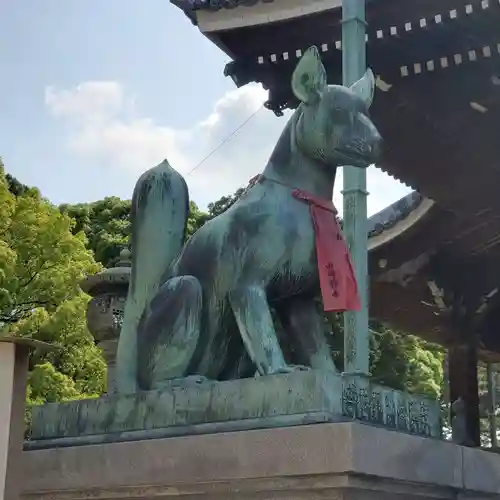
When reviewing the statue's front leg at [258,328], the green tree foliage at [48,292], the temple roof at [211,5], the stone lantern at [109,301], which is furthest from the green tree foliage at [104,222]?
the statue's front leg at [258,328]

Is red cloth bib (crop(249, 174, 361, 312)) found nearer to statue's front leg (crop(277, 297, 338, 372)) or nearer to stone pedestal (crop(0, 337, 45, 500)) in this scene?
statue's front leg (crop(277, 297, 338, 372))

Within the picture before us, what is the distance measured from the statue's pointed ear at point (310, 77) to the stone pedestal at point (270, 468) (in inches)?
42.9

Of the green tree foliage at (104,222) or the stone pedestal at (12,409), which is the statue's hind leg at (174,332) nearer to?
the stone pedestal at (12,409)

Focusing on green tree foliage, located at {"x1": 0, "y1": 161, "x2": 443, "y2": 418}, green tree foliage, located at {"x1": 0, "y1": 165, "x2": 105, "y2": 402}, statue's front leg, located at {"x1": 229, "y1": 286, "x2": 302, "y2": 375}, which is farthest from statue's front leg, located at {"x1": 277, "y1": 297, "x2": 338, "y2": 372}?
green tree foliage, located at {"x1": 0, "y1": 165, "x2": 105, "y2": 402}

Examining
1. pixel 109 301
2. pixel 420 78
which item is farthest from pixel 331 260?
pixel 420 78

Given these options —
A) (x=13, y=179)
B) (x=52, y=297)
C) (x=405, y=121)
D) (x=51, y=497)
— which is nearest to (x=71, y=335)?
(x=52, y=297)

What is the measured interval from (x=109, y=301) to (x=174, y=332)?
2325 mm

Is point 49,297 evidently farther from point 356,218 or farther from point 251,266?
point 251,266

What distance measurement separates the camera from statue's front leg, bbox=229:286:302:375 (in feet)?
8.33

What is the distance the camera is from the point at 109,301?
4902 mm

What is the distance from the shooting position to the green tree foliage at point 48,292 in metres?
12.8

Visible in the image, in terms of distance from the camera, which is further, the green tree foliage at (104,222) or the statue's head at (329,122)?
the green tree foliage at (104,222)

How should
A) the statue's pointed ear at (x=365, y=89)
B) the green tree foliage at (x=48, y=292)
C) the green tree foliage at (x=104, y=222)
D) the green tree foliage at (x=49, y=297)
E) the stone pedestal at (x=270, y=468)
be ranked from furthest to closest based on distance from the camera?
the green tree foliage at (x=104, y=222), the green tree foliage at (x=48, y=292), the green tree foliage at (x=49, y=297), the statue's pointed ear at (x=365, y=89), the stone pedestal at (x=270, y=468)

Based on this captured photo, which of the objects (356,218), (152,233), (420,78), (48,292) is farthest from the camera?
(48,292)
